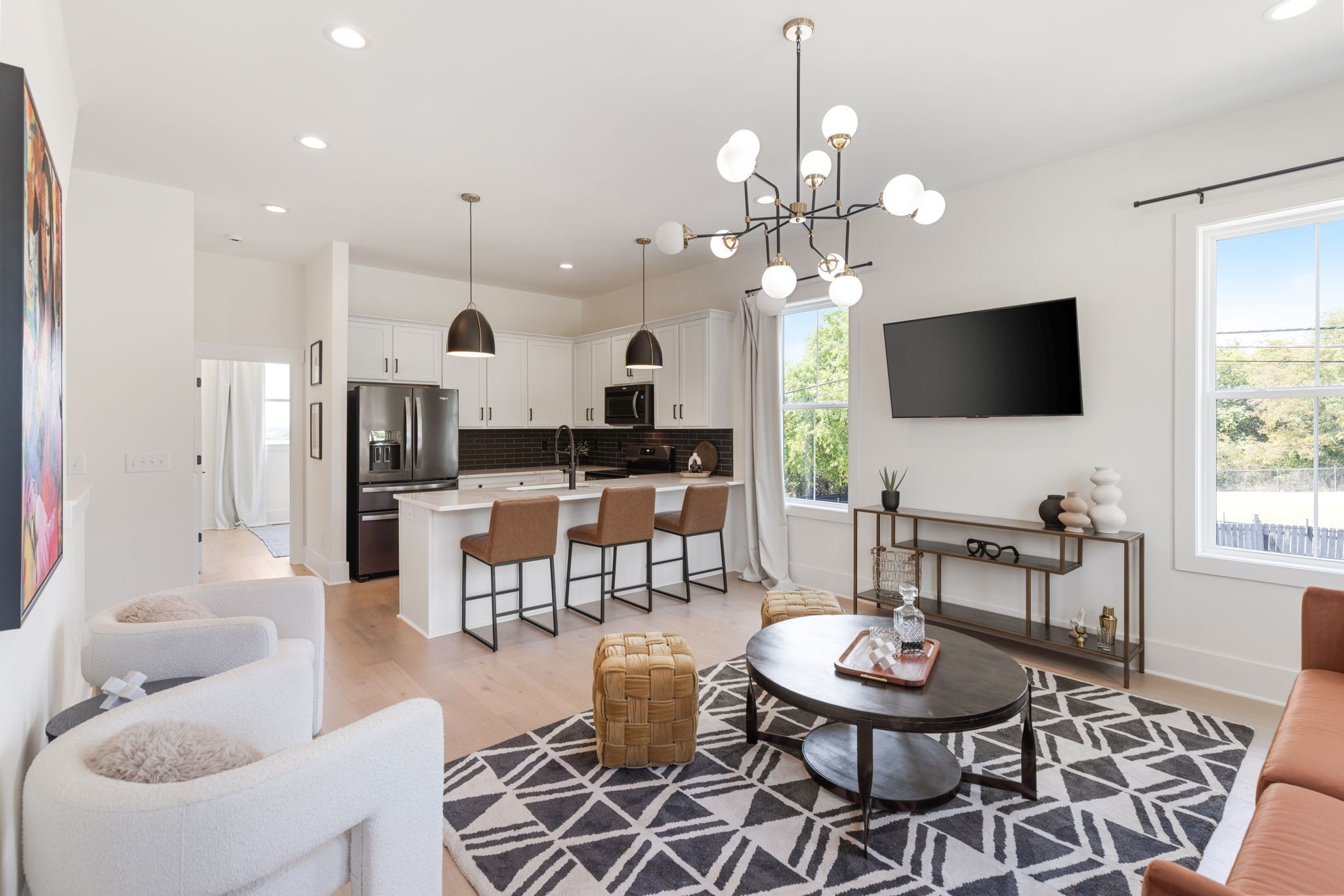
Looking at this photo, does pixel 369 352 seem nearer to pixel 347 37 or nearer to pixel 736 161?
pixel 347 37

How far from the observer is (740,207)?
14.9 feet

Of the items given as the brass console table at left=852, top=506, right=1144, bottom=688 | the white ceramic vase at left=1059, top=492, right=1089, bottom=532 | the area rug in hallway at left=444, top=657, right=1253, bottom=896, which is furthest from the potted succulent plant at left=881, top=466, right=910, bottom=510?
the area rug in hallway at left=444, top=657, right=1253, bottom=896

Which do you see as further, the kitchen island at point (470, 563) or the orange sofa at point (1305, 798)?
the kitchen island at point (470, 563)

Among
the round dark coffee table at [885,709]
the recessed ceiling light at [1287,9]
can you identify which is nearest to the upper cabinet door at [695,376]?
the round dark coffee table at [885,709]

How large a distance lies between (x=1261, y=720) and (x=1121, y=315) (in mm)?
2007

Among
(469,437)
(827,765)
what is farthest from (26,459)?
(469,437)

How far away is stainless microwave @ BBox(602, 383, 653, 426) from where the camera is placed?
6164mm

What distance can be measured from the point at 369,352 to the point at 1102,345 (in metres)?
5.47

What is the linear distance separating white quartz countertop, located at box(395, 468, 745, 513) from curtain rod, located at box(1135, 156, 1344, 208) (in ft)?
10.5

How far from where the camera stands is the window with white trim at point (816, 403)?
16.3 ft

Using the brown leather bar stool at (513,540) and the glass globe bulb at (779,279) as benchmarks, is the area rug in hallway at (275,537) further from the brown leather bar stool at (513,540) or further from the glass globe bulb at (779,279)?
the glass globe bulb at (779,279)

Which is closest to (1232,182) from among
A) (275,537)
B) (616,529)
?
(616,529)

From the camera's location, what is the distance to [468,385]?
252 inches

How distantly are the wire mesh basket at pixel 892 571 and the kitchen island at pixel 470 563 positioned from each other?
1544 mm
